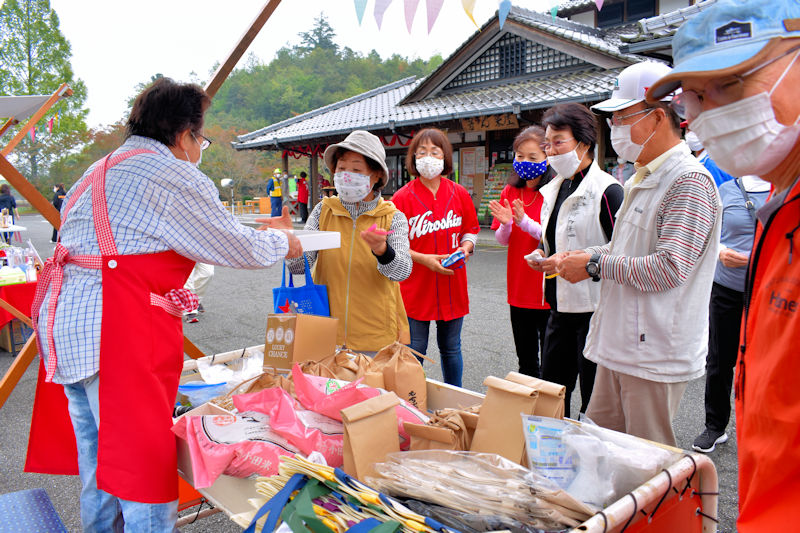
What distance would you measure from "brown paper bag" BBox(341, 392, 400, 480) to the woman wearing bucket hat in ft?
3.86

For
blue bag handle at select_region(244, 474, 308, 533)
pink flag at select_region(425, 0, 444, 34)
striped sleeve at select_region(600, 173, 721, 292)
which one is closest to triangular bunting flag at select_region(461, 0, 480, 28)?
pink flag at select_region(425, 0, 444, 34)

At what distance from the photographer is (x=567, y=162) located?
8.92 feet

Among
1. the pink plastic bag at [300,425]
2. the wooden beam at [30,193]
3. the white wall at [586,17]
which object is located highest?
the white wall at [586,17]

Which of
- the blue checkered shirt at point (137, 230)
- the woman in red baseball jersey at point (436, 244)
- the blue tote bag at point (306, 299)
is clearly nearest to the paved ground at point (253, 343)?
the woman in red baseball jersey at point (436, 244)

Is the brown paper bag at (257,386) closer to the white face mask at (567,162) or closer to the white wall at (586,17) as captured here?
the white face mask at (567,162)

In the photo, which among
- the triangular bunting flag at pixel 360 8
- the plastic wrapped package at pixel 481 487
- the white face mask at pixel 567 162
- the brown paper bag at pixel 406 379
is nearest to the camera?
the plastic wrapped package at pixel 481 487

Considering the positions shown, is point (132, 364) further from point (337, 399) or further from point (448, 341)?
point (448, 341)

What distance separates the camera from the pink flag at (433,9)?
2363 mm

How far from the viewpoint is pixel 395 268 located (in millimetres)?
2584

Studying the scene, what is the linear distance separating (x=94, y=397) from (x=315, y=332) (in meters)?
0.79

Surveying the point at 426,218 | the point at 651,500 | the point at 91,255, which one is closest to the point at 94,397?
the point at 91,255

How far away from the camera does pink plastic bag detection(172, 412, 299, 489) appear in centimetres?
152

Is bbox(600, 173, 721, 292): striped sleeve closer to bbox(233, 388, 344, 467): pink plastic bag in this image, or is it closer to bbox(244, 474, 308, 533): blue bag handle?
bbox(233, 388, 344, 467): pink plastic bag

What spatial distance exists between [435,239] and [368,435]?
215cm
